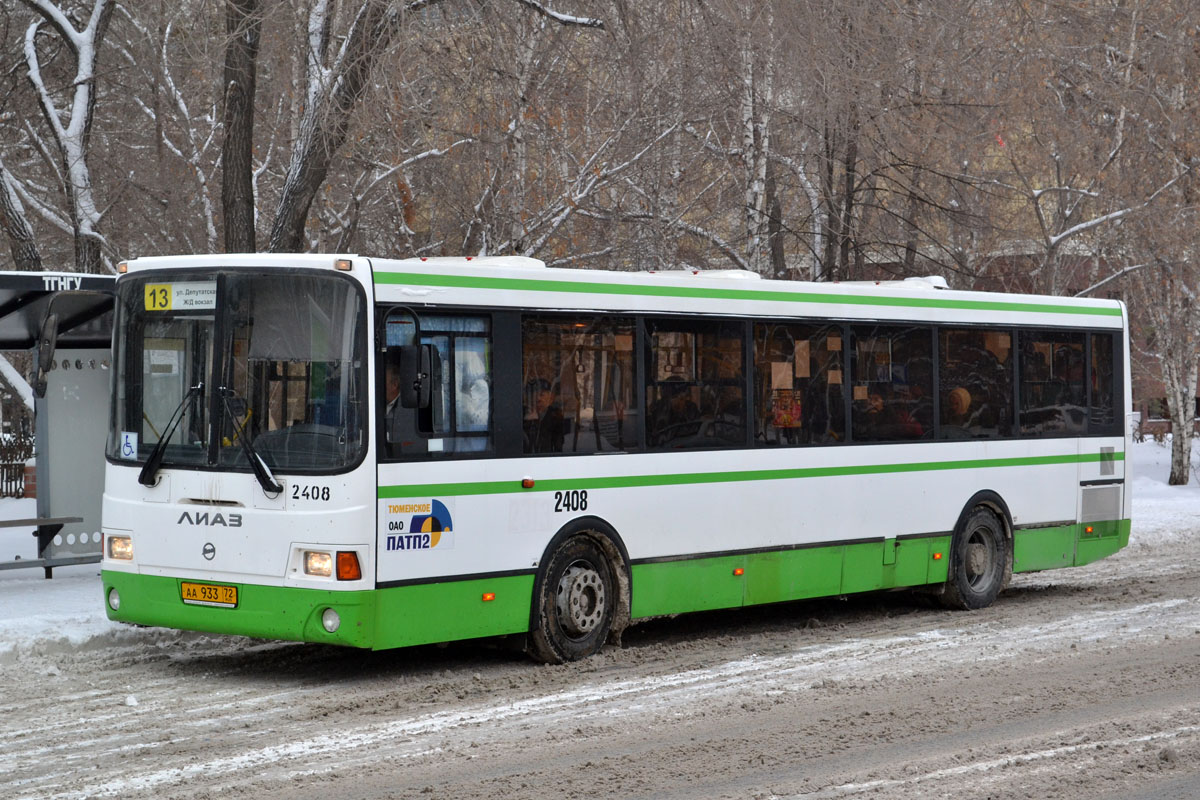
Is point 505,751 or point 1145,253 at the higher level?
point 1145,253

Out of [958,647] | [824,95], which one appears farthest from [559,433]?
[824,95]

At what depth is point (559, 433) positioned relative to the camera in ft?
36.2

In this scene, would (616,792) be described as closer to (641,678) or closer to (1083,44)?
(641,678)

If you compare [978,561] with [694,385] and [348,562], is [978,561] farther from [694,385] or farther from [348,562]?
[348,562]

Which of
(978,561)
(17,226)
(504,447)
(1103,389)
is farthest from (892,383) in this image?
(17,226)

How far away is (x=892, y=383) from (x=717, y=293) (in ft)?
7.49

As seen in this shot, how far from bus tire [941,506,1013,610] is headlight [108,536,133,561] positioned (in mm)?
7220

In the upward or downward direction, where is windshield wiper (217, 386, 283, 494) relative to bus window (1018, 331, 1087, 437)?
downward

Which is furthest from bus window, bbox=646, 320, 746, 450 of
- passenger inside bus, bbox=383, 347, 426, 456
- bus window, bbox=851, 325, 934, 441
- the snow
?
the snow

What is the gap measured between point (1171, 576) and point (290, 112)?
1484cm

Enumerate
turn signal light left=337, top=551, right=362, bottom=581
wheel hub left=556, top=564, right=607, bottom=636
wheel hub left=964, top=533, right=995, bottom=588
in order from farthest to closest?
wheel hub left=964, top=533, right=995, bottom=588 < wheel hub left=556, top=564, right=607, bottom=636 < turn signal light left=337, top=551, right=362, bottom=581

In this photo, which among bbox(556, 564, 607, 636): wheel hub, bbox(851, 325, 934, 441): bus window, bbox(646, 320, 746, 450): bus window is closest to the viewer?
bbox(556, 564, 607, 636): wheel hub

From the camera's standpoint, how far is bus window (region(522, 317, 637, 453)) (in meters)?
10.9

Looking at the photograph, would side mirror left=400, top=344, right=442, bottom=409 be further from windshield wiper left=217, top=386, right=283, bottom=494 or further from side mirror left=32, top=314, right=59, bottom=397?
side mirror left=32, top=314, right=59, bottom=397
